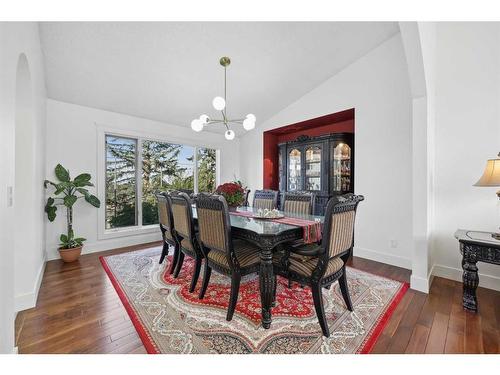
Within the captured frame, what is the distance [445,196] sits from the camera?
2.67m

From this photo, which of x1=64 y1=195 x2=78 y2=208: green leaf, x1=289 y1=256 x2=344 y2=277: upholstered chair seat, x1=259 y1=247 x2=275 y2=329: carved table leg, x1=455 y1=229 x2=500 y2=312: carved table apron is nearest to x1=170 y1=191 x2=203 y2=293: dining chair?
x1=259 y1=247 x2=275 y2=329: carved table leg

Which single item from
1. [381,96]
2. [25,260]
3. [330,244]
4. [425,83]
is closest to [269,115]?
[381,96]

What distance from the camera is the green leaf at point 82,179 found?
3268 millimetres

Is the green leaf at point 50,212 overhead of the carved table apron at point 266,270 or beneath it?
overhead

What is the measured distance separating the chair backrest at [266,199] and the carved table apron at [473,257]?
1.99 metres

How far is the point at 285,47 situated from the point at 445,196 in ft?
8.76

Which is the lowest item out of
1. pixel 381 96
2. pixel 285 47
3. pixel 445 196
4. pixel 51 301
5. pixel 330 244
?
pixel 51 301

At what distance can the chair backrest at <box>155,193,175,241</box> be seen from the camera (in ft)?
8.90

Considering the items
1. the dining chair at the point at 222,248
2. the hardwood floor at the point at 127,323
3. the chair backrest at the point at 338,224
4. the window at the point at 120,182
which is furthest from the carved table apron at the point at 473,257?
the window at the point at 120,182

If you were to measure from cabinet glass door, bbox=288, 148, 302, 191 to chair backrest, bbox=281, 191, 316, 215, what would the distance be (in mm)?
1545

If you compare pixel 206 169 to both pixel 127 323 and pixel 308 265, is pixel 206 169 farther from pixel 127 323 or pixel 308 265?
pixel 308 265

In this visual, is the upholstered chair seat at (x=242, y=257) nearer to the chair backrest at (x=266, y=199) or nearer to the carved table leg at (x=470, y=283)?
the chair backrest at (x=266, y=199)
